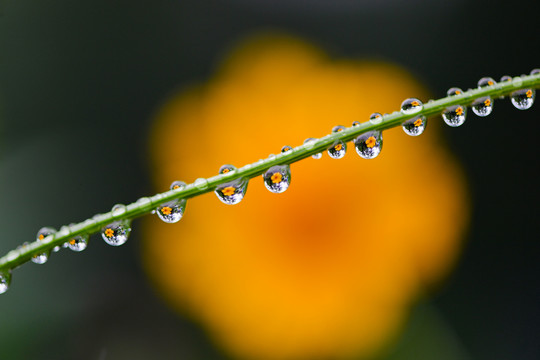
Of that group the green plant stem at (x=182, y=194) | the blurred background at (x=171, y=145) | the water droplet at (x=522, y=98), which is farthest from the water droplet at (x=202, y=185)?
the blurred background at (x=171, y=145)

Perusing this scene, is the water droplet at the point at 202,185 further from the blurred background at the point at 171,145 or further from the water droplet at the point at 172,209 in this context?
the blurred background at the point at 171,145

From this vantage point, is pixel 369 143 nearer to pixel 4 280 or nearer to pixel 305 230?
pixel 4 280

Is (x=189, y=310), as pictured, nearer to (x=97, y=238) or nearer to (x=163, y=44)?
(x=97, y=238)

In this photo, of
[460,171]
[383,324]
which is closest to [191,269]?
[383,324]

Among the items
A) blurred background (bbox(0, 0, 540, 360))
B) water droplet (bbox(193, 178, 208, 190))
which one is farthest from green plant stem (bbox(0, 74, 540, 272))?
blurred background (bbox(0, 0, 540, 360))

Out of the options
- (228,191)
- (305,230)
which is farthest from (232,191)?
(305,230)

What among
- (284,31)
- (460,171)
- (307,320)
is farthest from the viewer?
(284,31)
